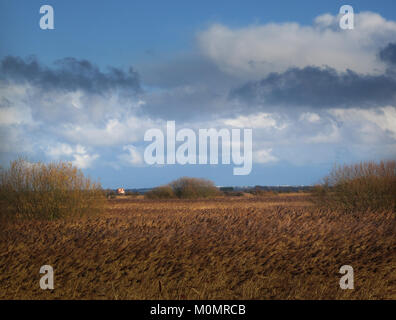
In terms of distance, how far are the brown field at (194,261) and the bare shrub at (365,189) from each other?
902 cm

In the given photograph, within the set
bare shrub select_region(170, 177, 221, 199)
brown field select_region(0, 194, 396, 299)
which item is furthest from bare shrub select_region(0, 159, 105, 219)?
bare shrub select_region(170, 177, 221, 199)

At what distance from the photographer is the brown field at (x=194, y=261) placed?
10.0 m

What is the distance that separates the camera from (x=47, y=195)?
20672 millimetres

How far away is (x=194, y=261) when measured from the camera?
1091 cm

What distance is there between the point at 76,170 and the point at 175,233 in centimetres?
1150

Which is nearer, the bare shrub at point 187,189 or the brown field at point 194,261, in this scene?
the brown field at point 194,261

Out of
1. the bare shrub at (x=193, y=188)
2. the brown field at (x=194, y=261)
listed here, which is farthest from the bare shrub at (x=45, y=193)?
the bare shrub at (x=193, y=188)

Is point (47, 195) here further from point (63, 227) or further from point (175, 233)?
point (175, 233)

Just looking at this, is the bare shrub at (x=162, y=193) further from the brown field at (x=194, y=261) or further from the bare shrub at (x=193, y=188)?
the brown field at (x=194, y=261)

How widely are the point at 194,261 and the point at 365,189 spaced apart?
47.5ft

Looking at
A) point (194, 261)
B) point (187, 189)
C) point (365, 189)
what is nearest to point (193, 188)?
point (187, 189)

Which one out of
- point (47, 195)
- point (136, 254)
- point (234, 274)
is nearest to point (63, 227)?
point (136, 254)

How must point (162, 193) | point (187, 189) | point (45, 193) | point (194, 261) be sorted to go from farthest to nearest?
1. point (162, 193)
2. point (187, 189)
3. point (45, 193)
4. point (194, 261)

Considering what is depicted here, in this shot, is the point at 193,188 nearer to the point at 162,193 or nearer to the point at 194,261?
the point at 162,193
